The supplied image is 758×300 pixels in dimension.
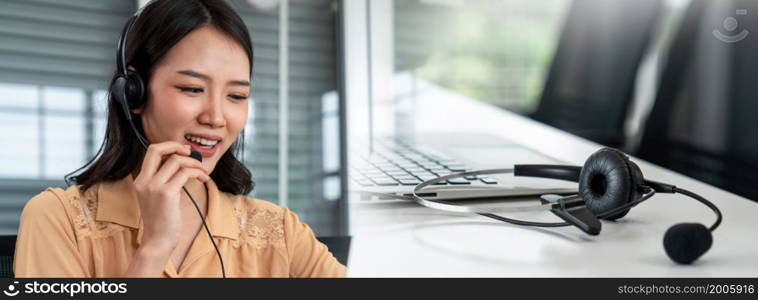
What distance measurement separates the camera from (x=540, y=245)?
532mm

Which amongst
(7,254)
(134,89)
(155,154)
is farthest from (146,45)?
(7,254)

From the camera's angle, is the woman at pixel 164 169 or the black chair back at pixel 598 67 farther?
the black chair back at pixel 598 67

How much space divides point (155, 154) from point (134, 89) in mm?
108

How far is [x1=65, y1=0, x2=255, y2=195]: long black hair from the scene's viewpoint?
63 centimetres

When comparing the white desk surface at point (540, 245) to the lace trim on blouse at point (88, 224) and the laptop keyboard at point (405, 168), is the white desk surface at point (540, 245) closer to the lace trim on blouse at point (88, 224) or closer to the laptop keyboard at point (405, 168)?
the laptop keyboard at point (405, 168)

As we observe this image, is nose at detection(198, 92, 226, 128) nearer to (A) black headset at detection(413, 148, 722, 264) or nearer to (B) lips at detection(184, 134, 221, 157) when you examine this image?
(B) lips at detection(184, 134, 221, 157)

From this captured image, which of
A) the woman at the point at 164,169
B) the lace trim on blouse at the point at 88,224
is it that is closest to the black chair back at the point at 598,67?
the woman at the point at 164,169

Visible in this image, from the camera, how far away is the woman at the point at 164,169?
585 mm

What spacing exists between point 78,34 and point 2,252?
169 centimetres

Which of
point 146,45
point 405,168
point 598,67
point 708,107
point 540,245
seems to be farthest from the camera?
point 598,67

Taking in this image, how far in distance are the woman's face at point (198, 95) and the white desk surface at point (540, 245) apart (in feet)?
0.59

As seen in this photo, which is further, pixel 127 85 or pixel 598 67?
pixel 598 67

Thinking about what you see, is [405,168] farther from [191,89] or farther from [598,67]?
[598,67]
